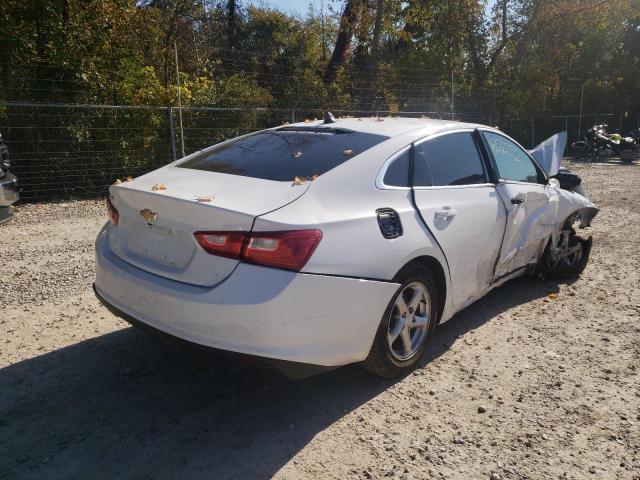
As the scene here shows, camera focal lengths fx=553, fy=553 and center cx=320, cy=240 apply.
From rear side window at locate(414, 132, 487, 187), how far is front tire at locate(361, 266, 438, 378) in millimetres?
667

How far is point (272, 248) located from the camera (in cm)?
270

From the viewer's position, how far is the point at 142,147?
10367mm

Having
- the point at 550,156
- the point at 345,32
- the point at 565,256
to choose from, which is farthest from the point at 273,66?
the point at 565,256

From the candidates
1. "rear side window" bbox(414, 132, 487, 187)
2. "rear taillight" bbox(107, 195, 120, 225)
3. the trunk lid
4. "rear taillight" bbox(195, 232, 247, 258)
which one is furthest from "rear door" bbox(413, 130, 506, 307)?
"rear taillight" bbox(107, 195, 120, 225)

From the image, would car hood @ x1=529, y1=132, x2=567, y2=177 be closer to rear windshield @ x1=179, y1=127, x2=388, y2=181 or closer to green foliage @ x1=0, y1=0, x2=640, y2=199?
rear windshield @ x1=179, y1=127, x2=388, y2=181

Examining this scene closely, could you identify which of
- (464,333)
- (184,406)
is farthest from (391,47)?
(184,406)

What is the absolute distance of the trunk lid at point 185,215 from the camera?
9.14 ft

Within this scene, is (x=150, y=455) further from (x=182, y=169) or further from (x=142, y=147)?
(x=142, y=147)

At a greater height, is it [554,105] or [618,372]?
[554,105]

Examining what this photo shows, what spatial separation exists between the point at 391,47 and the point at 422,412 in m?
19.1

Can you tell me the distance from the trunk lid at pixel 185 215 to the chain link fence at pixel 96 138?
6313 millimetres

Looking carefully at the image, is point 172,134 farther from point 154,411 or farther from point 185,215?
point 154,411

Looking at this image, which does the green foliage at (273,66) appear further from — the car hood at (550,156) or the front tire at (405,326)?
the front tire at (405,326)

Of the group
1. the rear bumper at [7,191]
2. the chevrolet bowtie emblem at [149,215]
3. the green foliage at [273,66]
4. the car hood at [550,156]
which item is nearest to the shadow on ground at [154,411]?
the chevrolet bowtie emblem at [149,215]
